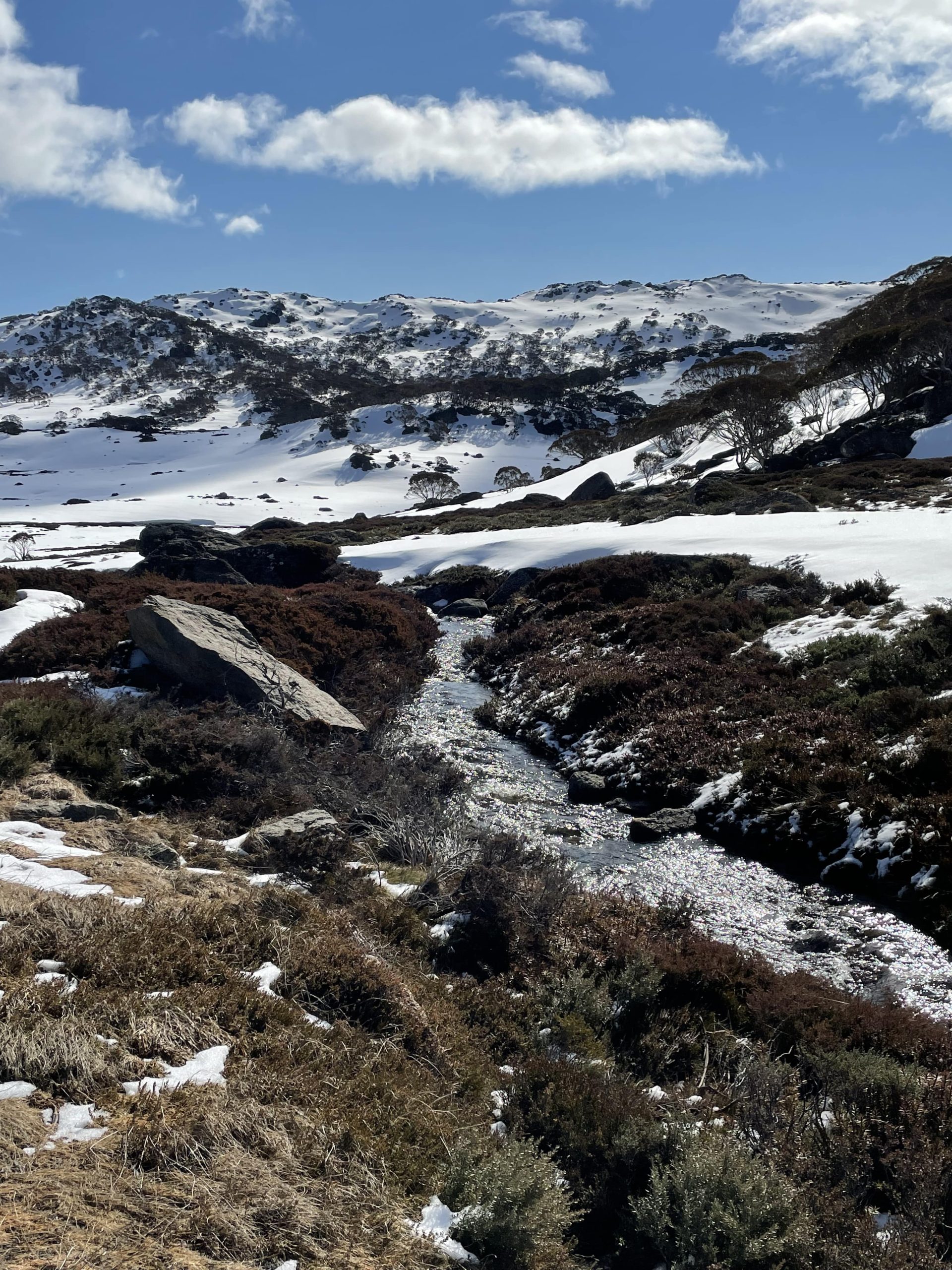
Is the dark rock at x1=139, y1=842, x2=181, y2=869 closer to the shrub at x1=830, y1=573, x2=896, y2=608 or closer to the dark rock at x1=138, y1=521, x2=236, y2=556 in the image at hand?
the shrub at x1=830, y1=573, x2=896, y2=608

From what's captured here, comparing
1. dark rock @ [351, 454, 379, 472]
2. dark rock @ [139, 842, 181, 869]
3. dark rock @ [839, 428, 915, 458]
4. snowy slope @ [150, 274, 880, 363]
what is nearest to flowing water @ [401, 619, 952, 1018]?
dark rock @ [139, 842, 181, 869]

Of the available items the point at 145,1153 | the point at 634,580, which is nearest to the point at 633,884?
the point at 145,1153

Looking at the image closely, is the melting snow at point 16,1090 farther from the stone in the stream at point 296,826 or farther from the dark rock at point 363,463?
the dark rock at point 363,463

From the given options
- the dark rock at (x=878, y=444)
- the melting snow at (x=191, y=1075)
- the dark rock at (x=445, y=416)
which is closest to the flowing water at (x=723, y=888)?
the melting snow at (x=191, y=1075)

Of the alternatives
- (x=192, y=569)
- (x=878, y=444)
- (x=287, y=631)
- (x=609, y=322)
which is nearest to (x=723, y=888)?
(x=287, y=631)

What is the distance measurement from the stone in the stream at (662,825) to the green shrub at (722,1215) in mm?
6673

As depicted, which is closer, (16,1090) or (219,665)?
(16,1090)

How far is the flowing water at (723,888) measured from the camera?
7207mm

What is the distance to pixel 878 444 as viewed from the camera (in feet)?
131

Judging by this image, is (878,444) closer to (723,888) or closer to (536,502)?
(536,502)

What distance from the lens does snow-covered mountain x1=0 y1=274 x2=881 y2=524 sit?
74.1 meters

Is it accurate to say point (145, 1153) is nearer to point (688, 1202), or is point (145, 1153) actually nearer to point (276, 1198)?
point (276, 1198)

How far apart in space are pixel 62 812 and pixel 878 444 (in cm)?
4291

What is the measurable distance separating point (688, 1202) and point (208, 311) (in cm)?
22740
